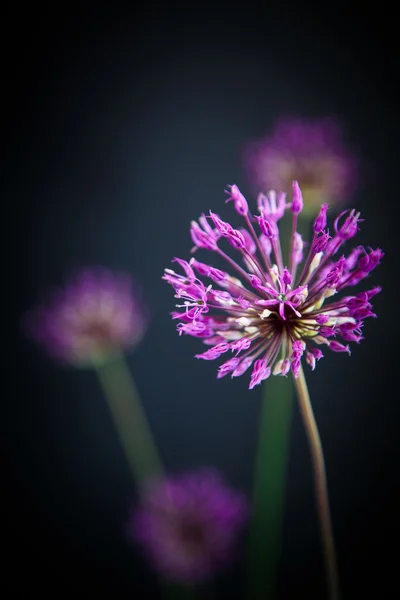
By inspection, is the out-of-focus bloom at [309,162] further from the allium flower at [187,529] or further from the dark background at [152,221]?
the allium flower at [187,529]

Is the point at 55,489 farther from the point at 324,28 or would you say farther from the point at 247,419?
the point at 324,28

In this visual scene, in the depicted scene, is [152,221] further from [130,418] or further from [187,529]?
[187,529]

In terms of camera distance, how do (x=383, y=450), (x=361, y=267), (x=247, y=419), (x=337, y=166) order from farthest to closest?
(x=247, y=419) < (x=383, y=450) < (x=337, y=166) < (x=361, y=267)

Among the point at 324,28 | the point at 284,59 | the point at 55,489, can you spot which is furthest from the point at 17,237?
the point at 324,28

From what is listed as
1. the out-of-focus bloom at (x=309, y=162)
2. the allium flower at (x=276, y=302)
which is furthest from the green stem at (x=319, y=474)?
the out-of-focus bloom at (x=309, y=162)

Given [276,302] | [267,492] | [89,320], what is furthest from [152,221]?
[276,302]

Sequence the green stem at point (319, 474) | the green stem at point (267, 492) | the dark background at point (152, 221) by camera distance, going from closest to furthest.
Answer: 1. the green stem at point (319, 474)
2. the green stem at point (267, 492)
3. the dark background at point (152, 221)
